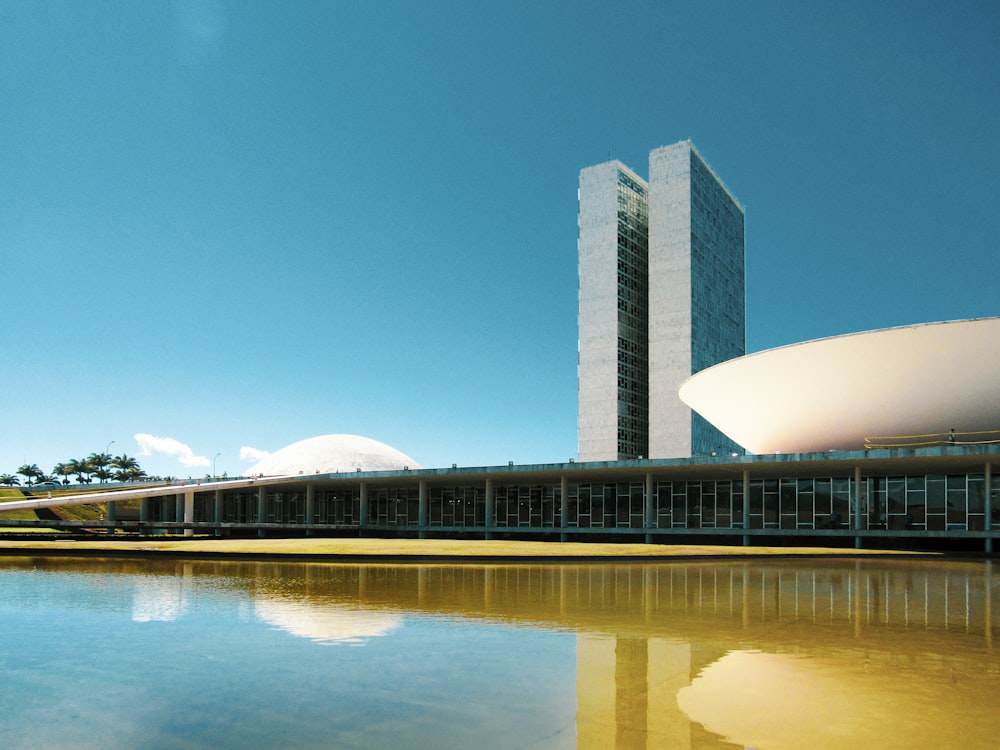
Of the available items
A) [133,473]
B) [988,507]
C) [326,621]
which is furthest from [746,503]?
[133,473]

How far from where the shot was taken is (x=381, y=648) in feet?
28.2

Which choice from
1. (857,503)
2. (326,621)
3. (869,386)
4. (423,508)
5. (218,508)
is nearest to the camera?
(326,621)

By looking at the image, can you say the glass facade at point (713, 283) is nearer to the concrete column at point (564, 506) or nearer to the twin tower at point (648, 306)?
the twin tower at point (648, 306)

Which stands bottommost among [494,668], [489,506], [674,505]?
[489,506]

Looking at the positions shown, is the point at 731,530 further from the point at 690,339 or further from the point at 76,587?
the point at 690,339

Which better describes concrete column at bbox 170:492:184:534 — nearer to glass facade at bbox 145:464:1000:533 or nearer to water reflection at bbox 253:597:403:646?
glass facade at bbox 145:464:1000:533

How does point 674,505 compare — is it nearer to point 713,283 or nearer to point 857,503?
point 857,503

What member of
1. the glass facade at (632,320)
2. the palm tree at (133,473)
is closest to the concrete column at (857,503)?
the glass facade at (632,320)

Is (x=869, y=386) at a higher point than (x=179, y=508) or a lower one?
higher

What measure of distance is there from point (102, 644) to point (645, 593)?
9.14m

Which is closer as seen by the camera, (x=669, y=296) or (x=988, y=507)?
Answer: (x=988, y=507)

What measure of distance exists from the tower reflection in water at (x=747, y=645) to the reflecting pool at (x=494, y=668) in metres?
0.04

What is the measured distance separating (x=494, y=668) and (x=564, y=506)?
35212 millimetres

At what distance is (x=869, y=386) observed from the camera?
32156mm
